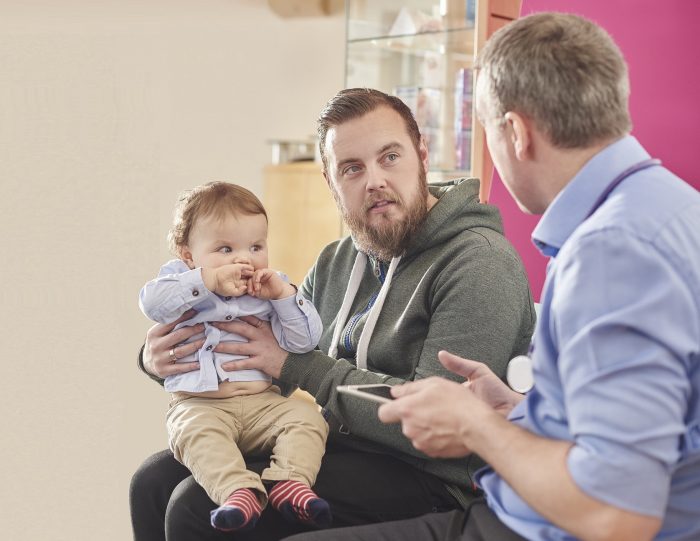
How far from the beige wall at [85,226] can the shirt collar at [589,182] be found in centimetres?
230

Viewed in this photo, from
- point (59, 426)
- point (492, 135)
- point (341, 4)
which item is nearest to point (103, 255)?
point (59, 426)

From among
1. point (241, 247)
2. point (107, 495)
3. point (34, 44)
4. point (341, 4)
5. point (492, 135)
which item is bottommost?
point (107, 495)

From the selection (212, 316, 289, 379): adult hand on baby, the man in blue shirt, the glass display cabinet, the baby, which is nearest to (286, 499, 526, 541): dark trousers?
the man in blue shirt

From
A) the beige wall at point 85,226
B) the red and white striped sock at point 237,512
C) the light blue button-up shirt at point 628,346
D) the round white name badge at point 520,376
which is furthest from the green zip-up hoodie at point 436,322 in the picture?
the beige wall at point 85,226

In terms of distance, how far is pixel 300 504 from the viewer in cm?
147

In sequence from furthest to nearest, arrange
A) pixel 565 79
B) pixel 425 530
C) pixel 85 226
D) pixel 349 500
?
pixel 85 226 < pixel 349 500 < pixel 425 530 < pixel 565 79

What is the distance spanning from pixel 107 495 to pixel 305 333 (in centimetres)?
166

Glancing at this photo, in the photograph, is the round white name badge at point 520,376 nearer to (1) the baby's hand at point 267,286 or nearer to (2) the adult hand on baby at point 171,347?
(1) the baby's hand at point 267,286

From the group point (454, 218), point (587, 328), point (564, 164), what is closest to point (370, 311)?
point (454, 218)

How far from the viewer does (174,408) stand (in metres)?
1.72

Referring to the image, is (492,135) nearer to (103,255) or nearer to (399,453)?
(399,453)

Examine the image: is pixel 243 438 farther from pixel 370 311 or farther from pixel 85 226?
pixel 85 226

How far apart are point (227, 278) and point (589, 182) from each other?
809 mm

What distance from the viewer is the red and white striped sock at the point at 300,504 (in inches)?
57.6
